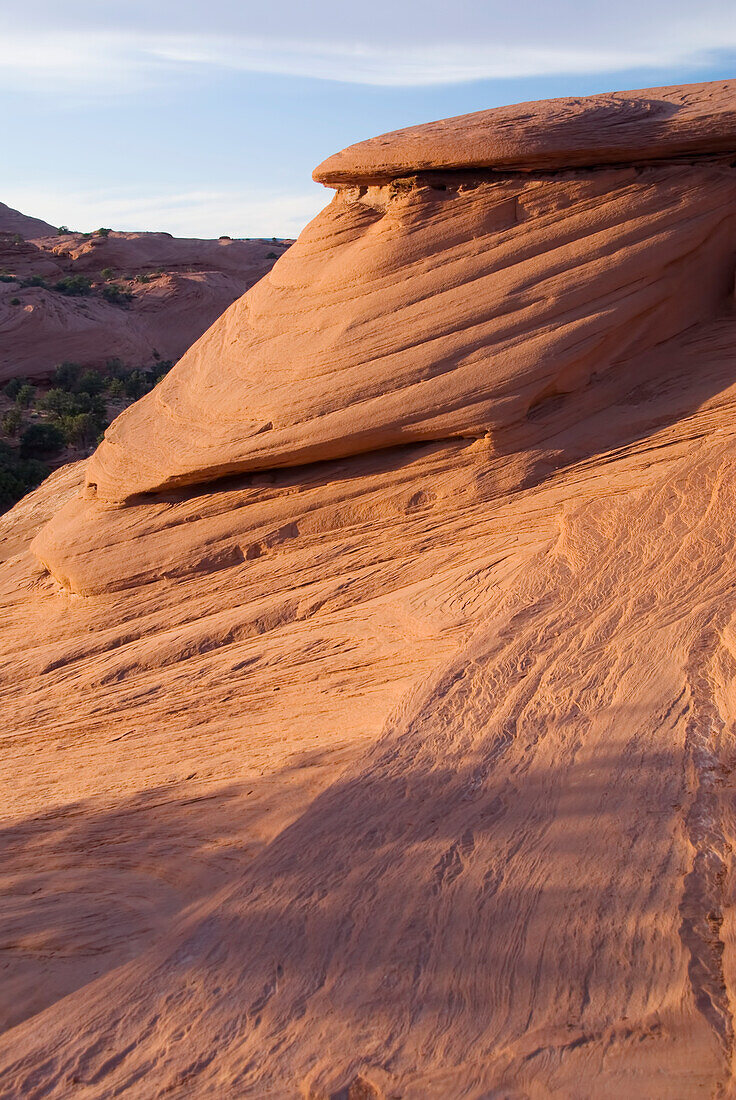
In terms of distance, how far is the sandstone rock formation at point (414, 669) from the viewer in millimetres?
2707

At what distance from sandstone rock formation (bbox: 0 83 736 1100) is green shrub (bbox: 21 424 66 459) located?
1020cm

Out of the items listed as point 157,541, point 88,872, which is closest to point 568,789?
point 88,872

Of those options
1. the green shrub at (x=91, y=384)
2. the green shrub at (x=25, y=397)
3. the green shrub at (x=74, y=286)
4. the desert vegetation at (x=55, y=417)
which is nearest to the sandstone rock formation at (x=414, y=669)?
the desert vegetation at (x=55, y=417)

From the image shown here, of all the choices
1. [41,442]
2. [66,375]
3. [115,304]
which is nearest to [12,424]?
[41,442]

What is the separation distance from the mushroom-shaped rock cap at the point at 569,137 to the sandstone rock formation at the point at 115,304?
20.6 m

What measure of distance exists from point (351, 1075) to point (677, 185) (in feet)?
19.2

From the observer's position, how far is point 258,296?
7.22 metres

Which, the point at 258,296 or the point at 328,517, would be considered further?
the point at 258,296

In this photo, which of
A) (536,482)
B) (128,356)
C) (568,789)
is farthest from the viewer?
(128,356)

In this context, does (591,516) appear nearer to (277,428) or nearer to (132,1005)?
(277,428)

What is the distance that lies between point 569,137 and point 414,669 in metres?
3.78

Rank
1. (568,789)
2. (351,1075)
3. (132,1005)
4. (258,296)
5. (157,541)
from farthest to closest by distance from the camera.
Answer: (258,296) < (157,541) < (568,789) < (132,1005) < (351,1075)

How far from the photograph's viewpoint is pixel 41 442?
17.8m

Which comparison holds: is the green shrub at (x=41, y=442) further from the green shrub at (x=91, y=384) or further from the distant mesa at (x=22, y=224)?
the distant mesa at (x=22, y=224)
